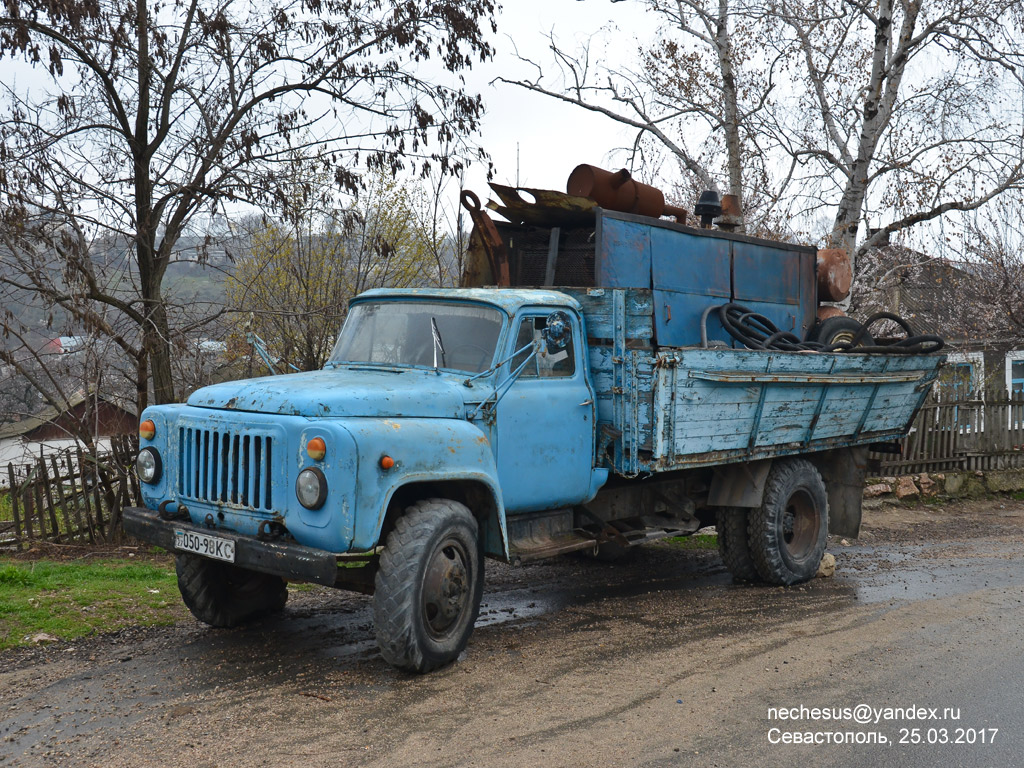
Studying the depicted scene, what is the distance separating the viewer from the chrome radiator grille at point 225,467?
4.86m

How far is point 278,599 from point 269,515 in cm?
169

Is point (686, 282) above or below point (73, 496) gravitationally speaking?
above

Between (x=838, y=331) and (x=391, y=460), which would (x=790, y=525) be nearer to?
(x=838, y=331)

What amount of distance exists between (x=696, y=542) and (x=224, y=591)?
5.60 metres

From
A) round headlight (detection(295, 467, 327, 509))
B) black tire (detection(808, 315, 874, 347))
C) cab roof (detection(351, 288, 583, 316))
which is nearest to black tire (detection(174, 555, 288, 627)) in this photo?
round headlight (detection(295, 467, 327, 509))

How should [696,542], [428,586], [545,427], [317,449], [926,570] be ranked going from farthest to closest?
[696,542], [926,570], [545,427], [428,586], [317,449]

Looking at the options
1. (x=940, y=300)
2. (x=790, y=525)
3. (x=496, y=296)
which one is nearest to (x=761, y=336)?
(x=790, y=525)

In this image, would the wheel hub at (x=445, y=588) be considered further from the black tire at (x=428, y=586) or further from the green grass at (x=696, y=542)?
the green grass at (x=696, y=542)

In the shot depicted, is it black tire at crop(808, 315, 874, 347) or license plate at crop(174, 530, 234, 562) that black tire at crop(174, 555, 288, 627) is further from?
black tire at crop(808, 315, 874, 347)

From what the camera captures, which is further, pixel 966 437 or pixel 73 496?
pixel 966 437

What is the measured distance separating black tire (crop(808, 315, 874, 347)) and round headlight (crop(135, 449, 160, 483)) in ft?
20.3

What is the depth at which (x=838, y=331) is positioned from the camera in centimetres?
902

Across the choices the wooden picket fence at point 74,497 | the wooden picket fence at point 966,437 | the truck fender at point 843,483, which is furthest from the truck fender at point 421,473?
the wooden picket fence at point 966,437

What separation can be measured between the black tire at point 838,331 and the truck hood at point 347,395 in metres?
4.68
